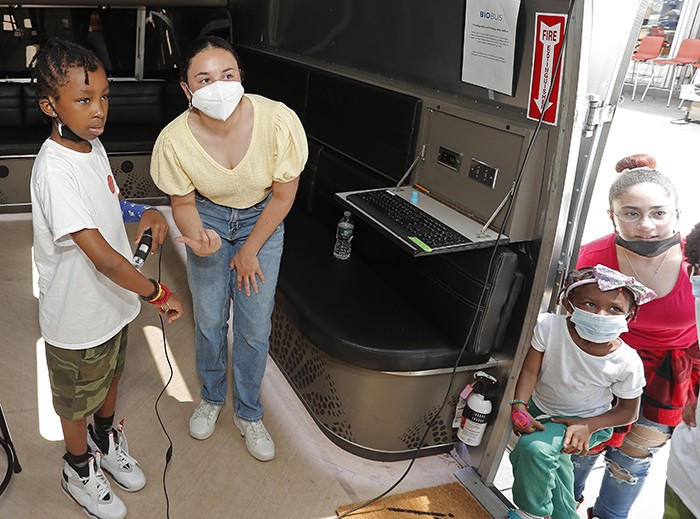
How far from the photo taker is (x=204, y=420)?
252 centimetres

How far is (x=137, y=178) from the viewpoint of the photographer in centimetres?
473

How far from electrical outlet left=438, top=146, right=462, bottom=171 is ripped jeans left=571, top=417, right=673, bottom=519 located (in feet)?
3.78

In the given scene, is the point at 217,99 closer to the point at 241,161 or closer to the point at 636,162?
the point at 241,161

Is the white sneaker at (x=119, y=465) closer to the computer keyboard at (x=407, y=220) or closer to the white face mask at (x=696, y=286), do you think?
the computer keyboard at (x=407, y=220)

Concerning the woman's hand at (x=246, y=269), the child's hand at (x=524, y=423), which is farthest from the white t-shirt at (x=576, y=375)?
the woman's hand at (x=246, y=269)

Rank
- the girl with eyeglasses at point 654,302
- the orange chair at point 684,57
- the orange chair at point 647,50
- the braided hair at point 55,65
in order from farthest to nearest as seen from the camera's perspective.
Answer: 1. the orange chair at point 647,50
2. the orange chair at point 684,57
3. the girl with eyeglasses at point 654,302
4. the braided hair at point 55,65

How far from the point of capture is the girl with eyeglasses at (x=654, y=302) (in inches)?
79.4

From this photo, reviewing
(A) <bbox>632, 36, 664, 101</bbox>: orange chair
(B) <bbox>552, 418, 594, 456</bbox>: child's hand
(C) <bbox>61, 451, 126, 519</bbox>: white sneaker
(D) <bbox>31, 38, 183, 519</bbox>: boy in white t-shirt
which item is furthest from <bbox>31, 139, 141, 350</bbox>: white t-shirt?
(A) <bbox>632, 36, 664, 101</bbox>: orange chair

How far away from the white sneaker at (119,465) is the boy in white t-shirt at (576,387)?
1.33 meters

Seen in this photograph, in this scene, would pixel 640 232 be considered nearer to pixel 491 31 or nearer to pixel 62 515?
pixel 491 31

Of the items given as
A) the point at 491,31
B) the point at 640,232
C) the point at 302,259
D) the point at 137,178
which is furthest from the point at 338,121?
the point at 137,178

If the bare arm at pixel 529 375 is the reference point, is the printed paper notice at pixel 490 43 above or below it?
above

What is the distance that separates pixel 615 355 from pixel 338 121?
6.11 feet

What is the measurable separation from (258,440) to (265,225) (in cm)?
90
